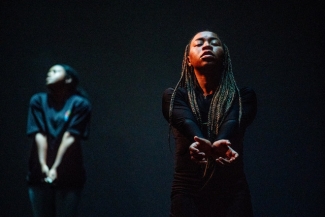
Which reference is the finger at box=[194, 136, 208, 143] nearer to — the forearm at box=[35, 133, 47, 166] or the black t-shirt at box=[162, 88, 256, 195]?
the black t-shirt at box=[162, 88, 256, 195]

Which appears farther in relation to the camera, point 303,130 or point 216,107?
point 303,130

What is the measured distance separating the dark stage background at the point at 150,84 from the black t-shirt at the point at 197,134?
75 cm

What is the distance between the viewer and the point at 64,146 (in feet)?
8.11

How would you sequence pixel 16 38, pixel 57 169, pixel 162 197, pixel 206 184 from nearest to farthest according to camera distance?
pixel 206 184 → pixel 57 169 → pixel 162 197 → pixel 16 38

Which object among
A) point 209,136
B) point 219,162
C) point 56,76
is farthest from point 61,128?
point 219,162

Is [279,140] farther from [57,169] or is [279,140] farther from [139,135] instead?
[57,169]

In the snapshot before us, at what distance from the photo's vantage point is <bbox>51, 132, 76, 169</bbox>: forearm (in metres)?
2.44

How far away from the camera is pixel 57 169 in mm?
2434

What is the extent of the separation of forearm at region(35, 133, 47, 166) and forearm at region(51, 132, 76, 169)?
0.07 meters

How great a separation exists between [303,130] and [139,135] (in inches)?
41.9

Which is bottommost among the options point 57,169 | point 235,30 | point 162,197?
point 162,197

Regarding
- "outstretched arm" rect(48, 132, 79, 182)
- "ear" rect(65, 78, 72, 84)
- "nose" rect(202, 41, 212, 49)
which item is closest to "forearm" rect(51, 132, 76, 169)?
"outstretched arm" rect(48, 132, 79, 182)

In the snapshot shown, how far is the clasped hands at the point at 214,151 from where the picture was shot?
1893 mm

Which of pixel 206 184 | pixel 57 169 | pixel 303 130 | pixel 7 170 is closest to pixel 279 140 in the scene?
pixel 303 130
